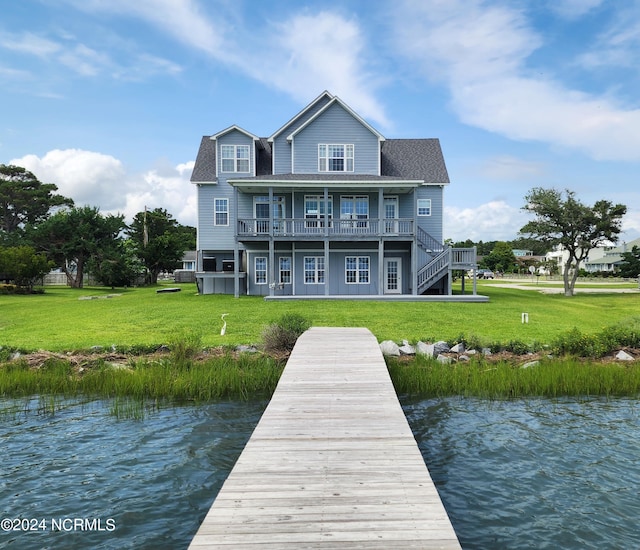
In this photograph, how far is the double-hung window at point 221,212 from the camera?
101 feet

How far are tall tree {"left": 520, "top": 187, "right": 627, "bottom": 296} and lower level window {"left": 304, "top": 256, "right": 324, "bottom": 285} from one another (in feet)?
50.5

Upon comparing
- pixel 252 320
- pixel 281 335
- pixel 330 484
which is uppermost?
pixel 281 335

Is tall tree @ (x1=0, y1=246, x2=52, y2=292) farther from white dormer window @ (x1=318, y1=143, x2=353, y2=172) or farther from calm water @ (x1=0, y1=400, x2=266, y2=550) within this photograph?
calm water @ (x1=0, y1=400, x2=266, y2=550)

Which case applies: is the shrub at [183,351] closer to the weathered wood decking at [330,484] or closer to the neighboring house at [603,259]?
the weathered wood decking at [330,484]

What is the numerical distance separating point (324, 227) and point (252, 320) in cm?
1041

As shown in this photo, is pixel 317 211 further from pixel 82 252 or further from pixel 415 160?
pixel 82 252

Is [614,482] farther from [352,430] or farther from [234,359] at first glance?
[234,359]

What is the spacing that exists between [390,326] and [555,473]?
10364mm

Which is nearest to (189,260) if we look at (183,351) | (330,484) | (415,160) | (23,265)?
(23,265)

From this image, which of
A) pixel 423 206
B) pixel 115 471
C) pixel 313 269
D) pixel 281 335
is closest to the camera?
pixel 115 471

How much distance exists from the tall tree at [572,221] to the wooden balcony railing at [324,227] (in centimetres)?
1121

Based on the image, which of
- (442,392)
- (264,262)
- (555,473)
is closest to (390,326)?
(442,392)

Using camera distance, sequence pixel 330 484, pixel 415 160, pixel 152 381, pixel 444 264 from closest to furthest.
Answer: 1. pixel 330 484
2. pixel 152 381
3. pixel 444 264
4. pixel 415 160

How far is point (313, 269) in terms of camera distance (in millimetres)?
29500
